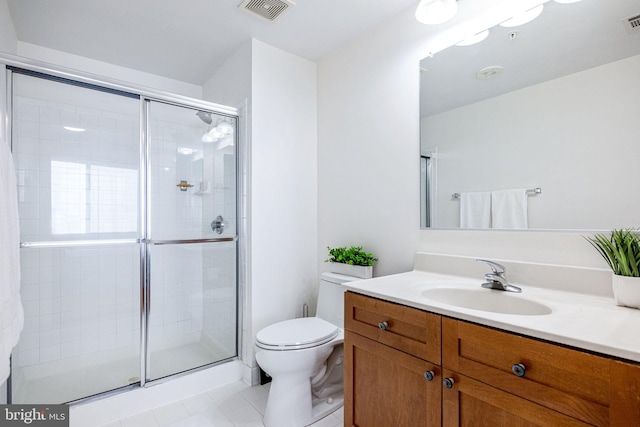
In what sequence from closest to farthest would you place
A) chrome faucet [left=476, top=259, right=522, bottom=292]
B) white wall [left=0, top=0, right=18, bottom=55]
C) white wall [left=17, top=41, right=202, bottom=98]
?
chrome faucet [left=476, top=259, right=522, bottom=292] → white wall [left=0, top=0, right=18, bottom=55] → white wall [left=17, top=41, right=202, bottom=98]

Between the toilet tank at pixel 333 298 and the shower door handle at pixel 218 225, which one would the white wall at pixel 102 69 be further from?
the toilet tank at pixel 333 298

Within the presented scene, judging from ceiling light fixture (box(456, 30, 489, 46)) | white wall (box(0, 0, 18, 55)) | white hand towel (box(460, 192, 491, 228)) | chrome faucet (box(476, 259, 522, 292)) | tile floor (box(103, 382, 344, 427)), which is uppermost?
white wall (box(0, 0, 18, 55))

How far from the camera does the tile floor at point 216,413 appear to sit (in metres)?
1.69

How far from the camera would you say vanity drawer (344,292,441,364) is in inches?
41.0

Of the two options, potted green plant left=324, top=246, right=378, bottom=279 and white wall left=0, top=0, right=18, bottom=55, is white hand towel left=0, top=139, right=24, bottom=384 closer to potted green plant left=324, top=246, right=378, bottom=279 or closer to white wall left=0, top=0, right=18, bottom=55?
white wall left=0, top=0, right=18, bottom=55

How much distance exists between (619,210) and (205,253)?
2.39 meters

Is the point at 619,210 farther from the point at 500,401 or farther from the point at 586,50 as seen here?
the point at 500,401

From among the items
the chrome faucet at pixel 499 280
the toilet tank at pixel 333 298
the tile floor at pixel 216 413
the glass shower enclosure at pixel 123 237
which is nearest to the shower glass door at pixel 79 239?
the glass shower enclosure at pixel 123 237

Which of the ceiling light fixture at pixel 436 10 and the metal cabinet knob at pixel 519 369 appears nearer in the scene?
the metal cabinet knob at pixel 519 369

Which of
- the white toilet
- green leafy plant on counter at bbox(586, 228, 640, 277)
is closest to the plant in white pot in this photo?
green leafy plant on counter at bbox(586, 228, 640, 277)

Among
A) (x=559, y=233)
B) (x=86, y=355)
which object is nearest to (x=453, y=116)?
(x=559, y=233)

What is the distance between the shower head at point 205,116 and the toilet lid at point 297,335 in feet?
5.09

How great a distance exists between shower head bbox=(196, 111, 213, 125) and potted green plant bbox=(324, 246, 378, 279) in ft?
4.37

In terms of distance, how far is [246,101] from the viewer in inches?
87.2
